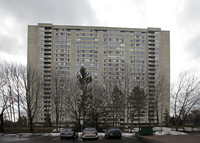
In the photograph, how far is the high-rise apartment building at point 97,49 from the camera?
101 metres

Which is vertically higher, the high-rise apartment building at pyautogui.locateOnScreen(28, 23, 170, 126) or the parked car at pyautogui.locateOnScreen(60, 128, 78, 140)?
the high-rise apartment building at pyautogui.locateOnScreen(28, 23, 170, 126)

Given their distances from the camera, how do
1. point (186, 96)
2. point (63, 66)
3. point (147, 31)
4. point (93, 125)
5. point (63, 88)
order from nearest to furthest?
point (186, 96) < point (93, 125) < point (63, 88) < point (63, 66) < point (147, 31)

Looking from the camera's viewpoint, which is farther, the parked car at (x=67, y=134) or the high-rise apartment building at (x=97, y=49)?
the high-rise apartment building at (x=97, y=49)

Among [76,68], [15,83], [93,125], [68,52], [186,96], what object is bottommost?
[93,125]

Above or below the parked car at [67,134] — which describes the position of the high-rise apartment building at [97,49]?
above

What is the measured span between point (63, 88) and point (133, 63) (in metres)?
64.5

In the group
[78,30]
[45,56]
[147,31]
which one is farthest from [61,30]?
[147,31]

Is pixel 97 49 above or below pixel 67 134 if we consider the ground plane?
above

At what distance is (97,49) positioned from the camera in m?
104

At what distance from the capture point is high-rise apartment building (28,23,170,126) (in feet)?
333

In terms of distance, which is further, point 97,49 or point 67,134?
point 97,49

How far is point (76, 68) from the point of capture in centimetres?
10131

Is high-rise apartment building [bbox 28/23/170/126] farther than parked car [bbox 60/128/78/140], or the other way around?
high-rise apartment building [bbox 28/23/170/126]

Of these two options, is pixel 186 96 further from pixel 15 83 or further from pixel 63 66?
pixel 63 66
